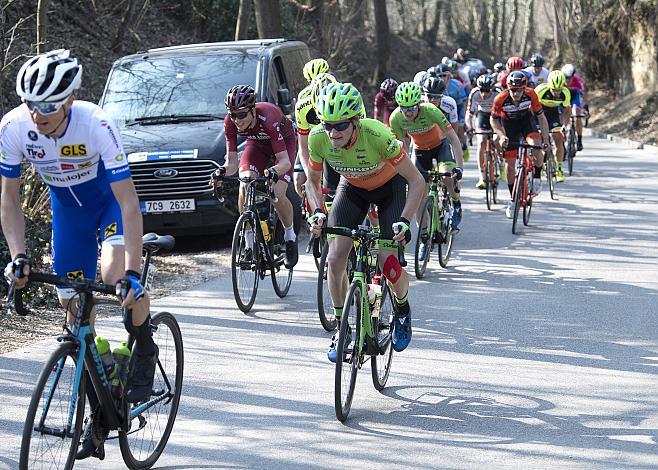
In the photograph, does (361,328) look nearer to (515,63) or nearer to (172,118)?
(172,118)

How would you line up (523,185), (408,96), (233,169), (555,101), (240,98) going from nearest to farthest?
(240,98)
(233,169)
(408,96)
(523,185)
(555,101)

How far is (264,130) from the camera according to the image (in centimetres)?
1067

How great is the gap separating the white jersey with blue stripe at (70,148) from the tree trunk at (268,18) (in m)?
18.0

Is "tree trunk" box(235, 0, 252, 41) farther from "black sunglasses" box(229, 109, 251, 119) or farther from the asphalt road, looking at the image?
"black sunglasses" box(229, 109, 251, 119)

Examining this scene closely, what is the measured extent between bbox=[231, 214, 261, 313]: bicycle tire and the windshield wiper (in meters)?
4.13

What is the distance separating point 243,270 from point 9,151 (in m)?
4.98

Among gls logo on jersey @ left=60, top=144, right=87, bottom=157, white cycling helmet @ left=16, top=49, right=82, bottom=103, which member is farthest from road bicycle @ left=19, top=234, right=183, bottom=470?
white cycling helmet @ left=16, top=49, right=82, bottom=103

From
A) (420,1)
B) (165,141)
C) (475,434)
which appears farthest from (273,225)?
(420,1)

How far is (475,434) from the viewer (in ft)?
22.0

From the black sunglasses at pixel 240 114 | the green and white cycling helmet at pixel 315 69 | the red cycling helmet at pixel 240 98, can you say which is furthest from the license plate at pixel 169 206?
the red cycling helmet at pixel 240 98

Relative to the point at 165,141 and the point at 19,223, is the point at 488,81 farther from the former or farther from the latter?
the point at 19,223

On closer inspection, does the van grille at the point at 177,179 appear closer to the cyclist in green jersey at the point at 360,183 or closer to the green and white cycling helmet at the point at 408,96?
the green and white cycling helmet at the point at 408,96

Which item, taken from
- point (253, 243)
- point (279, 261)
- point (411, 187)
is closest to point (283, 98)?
point (279, 261)

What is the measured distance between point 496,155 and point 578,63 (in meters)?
27.3
